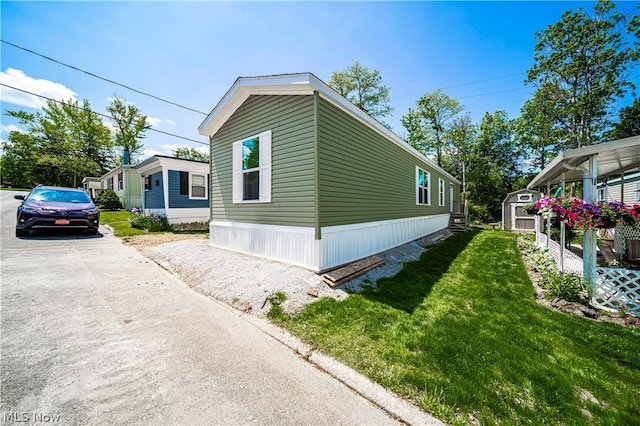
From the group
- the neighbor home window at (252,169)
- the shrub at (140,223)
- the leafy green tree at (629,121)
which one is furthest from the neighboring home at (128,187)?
the leafy green tree at (629,121)

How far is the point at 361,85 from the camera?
25734 mm

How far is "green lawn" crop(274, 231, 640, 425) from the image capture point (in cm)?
195

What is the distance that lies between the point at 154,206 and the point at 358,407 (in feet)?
47.6

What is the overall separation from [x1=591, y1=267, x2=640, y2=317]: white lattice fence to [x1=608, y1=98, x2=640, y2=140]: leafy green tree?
2280cm

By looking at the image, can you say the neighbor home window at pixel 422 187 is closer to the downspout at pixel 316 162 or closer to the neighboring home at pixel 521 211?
the neighboring home at pixel 521 211

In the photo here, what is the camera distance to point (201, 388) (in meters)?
2.04

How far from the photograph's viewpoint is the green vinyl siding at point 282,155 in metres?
4.89

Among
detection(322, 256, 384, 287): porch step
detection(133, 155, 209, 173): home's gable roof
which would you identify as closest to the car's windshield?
detection(133, 155, 209, 173): home's gable roof

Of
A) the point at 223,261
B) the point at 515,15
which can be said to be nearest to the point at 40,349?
the point at 223,261

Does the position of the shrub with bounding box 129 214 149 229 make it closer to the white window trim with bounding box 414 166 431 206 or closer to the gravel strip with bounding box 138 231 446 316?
the gravel strip with bounding box 138 231 446 316

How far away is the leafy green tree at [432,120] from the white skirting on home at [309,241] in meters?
21.6

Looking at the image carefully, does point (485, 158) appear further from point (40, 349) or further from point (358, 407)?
point (40, 349)

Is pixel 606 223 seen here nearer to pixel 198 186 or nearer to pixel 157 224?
pixel 157 224

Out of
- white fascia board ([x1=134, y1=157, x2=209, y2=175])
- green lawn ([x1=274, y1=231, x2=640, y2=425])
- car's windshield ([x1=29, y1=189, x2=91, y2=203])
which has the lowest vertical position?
green lawn ([x1=274, y1=231, x2=640, y2=425])
